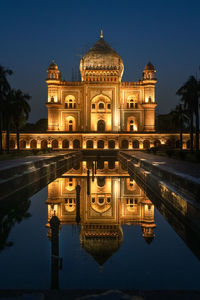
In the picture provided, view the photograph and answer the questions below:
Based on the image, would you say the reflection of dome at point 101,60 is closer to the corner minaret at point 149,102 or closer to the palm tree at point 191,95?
the corner minaret at point 149,102

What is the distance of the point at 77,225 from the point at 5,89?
80.7 ft

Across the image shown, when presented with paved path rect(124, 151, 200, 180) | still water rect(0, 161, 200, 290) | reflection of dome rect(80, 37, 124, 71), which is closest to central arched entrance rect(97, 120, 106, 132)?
reflection of dome rect(80, 37, 124, 71)

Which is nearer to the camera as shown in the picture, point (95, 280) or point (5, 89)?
point (95, 280)

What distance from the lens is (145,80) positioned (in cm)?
5175

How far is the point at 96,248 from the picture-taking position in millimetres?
5941

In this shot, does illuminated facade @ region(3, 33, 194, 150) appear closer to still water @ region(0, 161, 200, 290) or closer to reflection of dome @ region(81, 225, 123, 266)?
still water @ region(0, 161, 200, 290)

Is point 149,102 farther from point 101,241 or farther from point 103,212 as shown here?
point 101,241

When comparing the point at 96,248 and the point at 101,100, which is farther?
the point at 101,100

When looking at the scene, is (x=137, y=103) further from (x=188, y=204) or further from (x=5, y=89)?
(x=188, y=204)

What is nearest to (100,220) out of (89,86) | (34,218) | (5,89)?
(34,218)

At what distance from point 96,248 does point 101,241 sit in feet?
1.11

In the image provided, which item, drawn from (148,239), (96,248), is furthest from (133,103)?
(96,248)

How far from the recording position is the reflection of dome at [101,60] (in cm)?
5279

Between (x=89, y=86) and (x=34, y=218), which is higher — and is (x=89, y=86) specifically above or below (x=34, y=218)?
above
